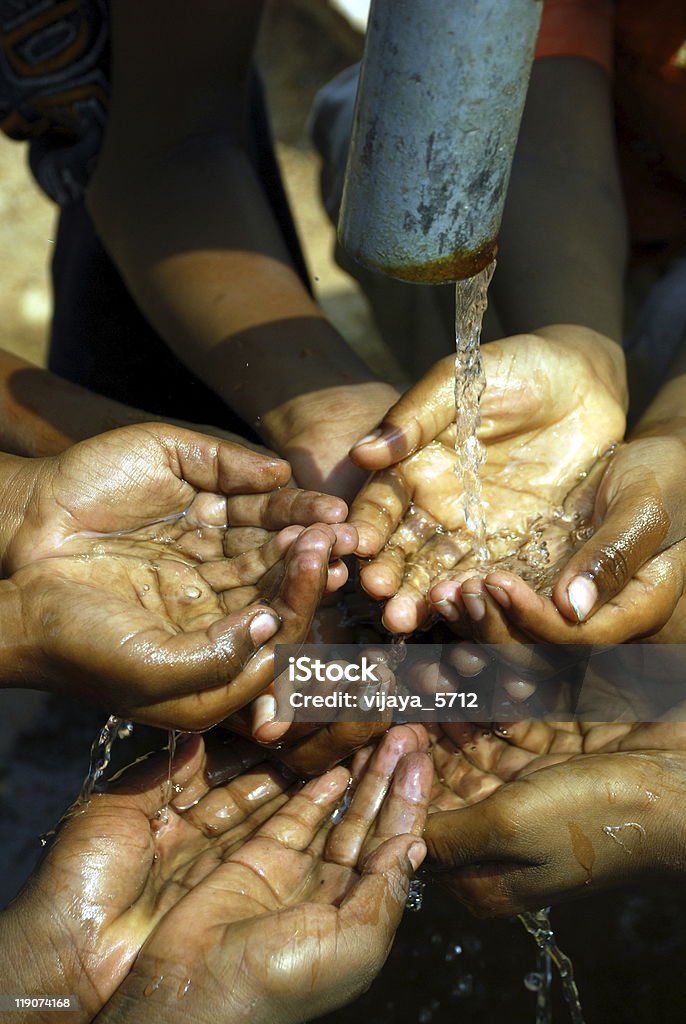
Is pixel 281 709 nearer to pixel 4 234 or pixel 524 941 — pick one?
pixel 524 941

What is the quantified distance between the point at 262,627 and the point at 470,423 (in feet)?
2.56

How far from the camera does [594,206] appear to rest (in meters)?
3.18

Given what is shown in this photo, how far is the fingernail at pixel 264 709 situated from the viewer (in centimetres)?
207

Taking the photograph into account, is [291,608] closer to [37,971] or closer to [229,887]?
[229,887]

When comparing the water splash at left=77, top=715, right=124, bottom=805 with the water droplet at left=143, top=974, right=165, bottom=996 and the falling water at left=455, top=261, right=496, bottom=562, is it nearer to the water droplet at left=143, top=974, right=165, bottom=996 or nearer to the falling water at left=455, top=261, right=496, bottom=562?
the water droplet at left=143, top=974, right=165, bottom=996

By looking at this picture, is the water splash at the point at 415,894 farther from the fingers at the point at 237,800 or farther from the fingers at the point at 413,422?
the fingers at the point at 413,422

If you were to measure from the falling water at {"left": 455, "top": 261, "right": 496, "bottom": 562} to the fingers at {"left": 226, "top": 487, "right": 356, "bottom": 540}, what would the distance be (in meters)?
0.41

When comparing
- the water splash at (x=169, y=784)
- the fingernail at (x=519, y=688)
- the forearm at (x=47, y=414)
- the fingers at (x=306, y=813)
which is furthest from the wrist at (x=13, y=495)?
the fingernail at (x=519, y=688)

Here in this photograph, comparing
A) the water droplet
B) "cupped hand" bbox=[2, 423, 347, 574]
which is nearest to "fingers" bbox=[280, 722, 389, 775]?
"cupped hand" bbox=[2, 423, 347, 574]

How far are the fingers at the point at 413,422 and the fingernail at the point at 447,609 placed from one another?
1.12 feet

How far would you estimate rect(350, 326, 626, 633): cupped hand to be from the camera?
2205 mm

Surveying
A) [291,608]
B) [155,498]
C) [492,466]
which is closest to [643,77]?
[492,466]

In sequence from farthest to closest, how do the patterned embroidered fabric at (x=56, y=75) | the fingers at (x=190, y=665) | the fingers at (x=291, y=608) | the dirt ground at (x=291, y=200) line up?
the dirt ground at (x=291, y=200)
the patterned embroidered fabric at (x=56, y=75)
the fingers at (x=291, y=608)
the fingers at (x=190, y=665)

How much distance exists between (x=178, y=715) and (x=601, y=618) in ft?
2.79
